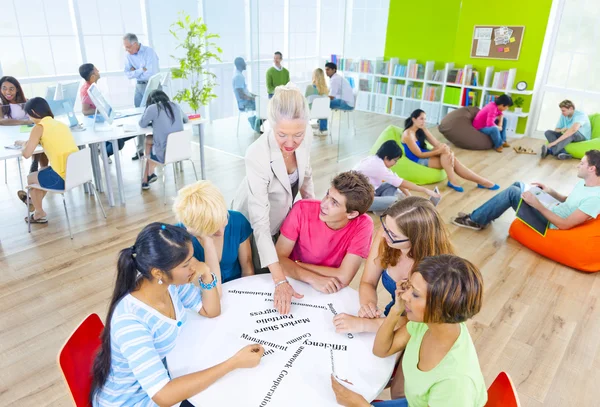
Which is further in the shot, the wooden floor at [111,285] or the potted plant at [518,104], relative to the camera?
the potted plant at [518,104]

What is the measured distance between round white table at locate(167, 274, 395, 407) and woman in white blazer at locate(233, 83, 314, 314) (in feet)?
0.38

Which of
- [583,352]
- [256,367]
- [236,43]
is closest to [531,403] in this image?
[583,352]

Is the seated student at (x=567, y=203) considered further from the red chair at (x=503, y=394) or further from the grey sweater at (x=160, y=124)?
the grey sweater at (x=160, y=124)

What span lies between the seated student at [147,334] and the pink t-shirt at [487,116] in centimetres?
679

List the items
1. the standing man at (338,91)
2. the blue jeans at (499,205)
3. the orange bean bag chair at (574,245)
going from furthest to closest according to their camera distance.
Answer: the standing man at (338,91), the blue jeans at (499,205), the orange bean bag chair at (574,245)

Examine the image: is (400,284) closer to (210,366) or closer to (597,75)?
(210,366)

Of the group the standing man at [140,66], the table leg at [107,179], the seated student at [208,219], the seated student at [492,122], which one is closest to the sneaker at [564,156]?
the seated student at [492,122]

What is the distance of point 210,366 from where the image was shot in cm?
153

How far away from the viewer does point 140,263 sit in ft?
4.78

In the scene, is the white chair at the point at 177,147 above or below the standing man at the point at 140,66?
below

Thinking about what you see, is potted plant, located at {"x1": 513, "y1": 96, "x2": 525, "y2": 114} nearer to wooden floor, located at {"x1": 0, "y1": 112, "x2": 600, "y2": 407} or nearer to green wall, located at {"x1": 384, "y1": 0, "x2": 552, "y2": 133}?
green wall, located at {"x1": 384, "y1": 0, "x2": 552, "y2": 133}

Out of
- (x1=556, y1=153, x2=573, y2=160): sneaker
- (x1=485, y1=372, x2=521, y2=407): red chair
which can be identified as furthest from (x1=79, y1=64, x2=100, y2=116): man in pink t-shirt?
(x1=556, y1=153, x2=573, y2=160): sneaker

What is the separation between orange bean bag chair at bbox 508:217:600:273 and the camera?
3.59 metres

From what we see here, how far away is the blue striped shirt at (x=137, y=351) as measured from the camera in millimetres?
1358
